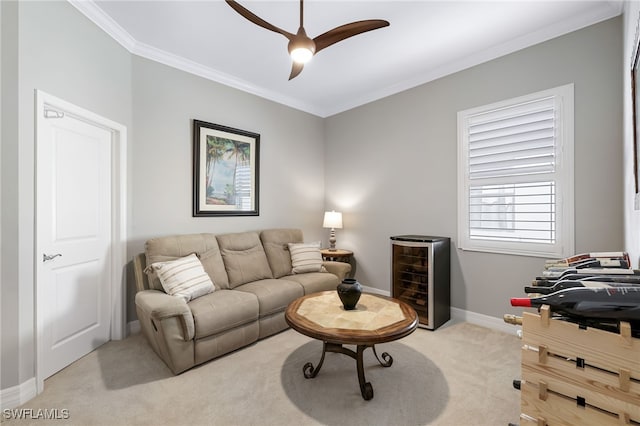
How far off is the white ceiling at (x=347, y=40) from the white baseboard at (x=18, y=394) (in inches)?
111

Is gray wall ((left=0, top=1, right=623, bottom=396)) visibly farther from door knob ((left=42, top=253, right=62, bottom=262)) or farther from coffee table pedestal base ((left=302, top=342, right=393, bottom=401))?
coffee table pedestal base ((left=302, top=342, right=393, bottom=401))

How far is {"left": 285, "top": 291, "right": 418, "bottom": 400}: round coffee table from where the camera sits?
182cm

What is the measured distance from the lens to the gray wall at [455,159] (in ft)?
8.14

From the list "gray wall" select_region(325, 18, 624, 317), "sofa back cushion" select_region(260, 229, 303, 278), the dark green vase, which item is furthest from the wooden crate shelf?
"sofa back cushion" select_region(260, 229, 303, 278)

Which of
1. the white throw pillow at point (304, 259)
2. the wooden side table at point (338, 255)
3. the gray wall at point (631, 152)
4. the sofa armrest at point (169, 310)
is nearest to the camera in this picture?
the gray wall at point (631, 152)

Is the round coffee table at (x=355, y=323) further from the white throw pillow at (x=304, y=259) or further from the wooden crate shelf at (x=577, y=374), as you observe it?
the white throw pillow at (x=304, y=259)

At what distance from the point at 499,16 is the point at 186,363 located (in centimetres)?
389

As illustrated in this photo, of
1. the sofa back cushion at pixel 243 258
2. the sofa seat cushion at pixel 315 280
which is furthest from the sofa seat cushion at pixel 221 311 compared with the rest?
the sofa seat cushion at pixel 315 280

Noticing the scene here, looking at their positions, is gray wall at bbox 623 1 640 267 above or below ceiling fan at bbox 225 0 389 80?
below

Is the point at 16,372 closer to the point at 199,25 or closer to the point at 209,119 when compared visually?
the point at 209,119

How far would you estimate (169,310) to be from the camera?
6.96ft

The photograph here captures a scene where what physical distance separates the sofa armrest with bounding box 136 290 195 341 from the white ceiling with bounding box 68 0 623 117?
7.89 ft

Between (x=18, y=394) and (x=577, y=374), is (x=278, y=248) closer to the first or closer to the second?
(x=18, y=394)

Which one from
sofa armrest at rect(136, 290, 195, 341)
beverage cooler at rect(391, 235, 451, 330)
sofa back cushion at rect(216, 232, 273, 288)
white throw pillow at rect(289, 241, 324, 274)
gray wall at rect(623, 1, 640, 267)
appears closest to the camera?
gray wall at rect(623, 1, 640, 267)
